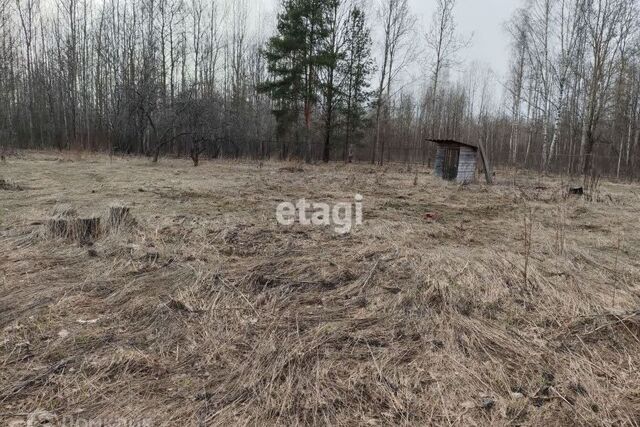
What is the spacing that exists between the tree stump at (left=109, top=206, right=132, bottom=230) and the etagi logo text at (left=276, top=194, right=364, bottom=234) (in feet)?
6.44

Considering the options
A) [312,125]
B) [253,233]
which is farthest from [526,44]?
[253,233]

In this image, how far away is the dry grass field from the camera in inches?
78.3

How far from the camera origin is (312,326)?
2727 millimetres

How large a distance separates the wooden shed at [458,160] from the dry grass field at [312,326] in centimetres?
795


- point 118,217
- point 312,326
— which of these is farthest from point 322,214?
point 312,326

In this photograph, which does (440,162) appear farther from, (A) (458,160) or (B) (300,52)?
(B) (300,52)

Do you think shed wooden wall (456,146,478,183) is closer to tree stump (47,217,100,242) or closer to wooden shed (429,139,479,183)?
wooden shed (429,139,479,183)

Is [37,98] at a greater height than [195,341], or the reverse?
[37,98]

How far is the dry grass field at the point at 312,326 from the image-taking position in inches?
78.3

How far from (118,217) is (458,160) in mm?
10798

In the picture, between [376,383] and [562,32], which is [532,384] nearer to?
[376,383]

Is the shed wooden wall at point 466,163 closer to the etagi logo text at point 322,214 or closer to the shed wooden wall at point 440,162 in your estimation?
the shed wooden wall at point 440,162

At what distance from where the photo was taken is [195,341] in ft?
8.32

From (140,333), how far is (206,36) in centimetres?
3068
